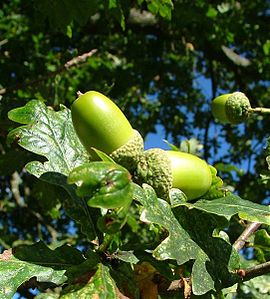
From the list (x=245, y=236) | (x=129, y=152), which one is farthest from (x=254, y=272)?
(x=129, y=152)

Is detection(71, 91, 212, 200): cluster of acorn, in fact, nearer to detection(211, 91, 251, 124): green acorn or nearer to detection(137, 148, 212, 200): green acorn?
detection(137, 148, 212, 200): green acorn

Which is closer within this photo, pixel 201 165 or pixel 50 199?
pixel 201 165

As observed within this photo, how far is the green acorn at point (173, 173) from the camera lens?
1099mm

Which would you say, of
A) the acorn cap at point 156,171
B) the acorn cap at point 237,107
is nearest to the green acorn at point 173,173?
the acorn cap at point 156,171

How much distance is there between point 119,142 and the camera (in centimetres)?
108

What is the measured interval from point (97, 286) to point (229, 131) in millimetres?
4940

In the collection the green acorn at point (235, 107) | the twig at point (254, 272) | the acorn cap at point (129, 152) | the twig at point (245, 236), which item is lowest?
the twig at point (245, 236)

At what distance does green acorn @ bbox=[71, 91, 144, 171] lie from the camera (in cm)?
107

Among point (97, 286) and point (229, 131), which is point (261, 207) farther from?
point (229, 131)

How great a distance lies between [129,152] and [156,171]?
0.20 ft

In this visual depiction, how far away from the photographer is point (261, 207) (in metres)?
1.15

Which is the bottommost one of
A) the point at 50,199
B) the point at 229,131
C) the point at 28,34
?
the point at 229,131

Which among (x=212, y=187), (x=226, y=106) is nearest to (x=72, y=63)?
(x=226, y=106)

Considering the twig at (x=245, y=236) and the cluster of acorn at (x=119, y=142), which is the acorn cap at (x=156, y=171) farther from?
the twig at (x=245, y=236)
